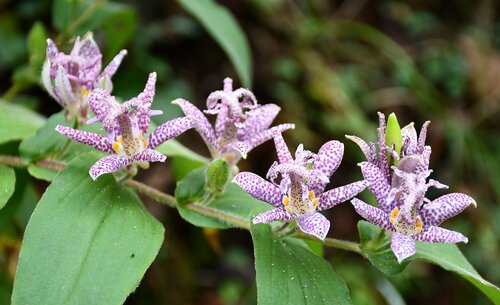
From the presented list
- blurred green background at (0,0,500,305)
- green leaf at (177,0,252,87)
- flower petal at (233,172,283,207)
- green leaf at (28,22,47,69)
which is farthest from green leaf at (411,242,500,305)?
green leaf at (28,22,47,69)

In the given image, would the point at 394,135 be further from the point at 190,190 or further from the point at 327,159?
the point at 190,190

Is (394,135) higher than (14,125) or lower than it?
higher

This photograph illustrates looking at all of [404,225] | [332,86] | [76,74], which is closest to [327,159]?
[404,225]

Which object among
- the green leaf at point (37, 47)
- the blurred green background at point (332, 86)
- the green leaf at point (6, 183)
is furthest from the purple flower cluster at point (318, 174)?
the blurred green background at point (332, 86)

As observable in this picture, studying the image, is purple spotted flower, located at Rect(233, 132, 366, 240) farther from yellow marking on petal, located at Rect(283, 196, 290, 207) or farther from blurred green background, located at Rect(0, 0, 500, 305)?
blurred green background, located at Rect(0, 0, 500, 305)

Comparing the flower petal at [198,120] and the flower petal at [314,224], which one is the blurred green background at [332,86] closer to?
the flower petal at [198,120]

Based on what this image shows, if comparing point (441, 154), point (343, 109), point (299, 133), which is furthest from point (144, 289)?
point (441, 154)
